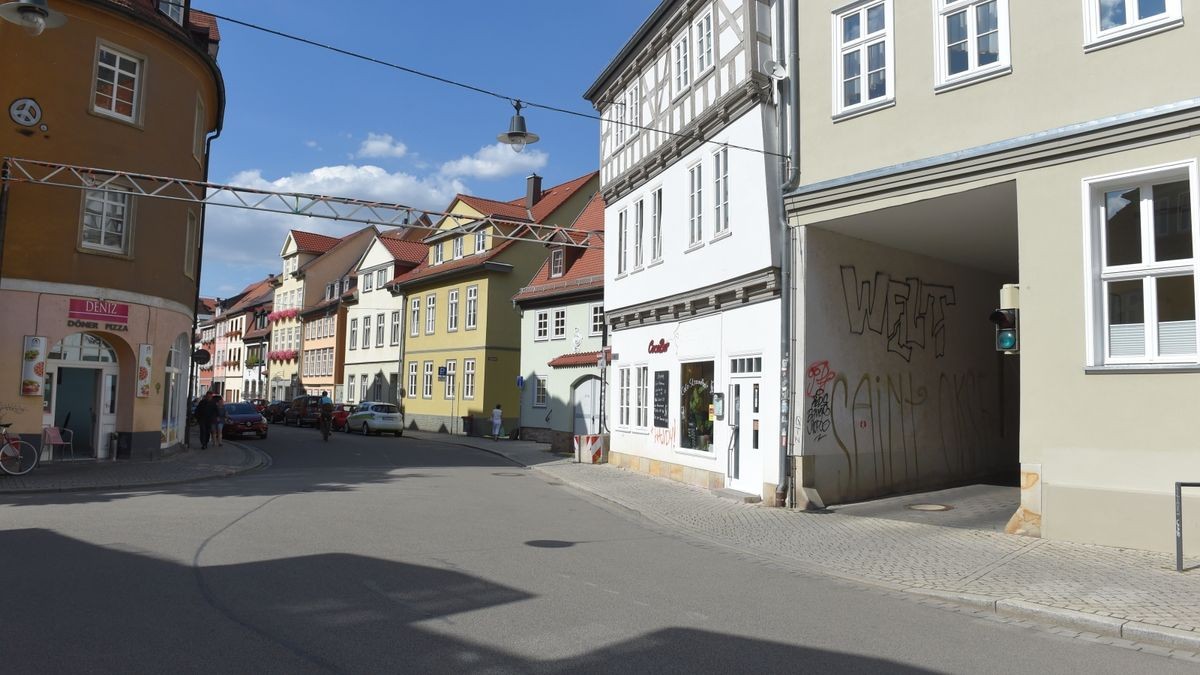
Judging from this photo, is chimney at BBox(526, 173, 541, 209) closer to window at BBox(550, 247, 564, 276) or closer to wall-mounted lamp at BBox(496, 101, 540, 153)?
window at BBox(550, 247, 564, 276)

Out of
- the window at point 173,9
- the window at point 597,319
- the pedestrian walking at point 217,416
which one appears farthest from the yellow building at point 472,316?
the window at point 173,9

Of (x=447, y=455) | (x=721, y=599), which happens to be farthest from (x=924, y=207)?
(x=447, y=455)

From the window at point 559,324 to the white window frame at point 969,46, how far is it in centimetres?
2162

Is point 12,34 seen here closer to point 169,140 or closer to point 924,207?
point 169,140

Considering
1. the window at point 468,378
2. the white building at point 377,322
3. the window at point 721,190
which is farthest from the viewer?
the white building at point 377,322

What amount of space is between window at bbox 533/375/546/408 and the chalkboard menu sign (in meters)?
14.7

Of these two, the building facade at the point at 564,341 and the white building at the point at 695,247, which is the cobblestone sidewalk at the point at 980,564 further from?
the building facade at the point at 564,341

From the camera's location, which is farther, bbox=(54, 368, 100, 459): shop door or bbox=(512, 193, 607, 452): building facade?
bbox=(512, 193, 607, 452): building facade

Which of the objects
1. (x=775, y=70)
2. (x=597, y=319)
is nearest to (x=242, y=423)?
(x=597, y=319)

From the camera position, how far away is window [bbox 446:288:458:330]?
130 ft

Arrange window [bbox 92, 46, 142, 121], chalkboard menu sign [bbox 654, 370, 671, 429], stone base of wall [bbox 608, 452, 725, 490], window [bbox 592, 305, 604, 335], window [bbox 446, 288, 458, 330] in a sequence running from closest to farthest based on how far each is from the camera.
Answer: stone base of wall [bbox 608, 452, 725, 490]
chalkboard menu sign [bbox 654, 370, 671, 429]
window [bbox 92, 46, 142, 121]
window [bbox 592, 305, 604, 335]
window [bbox 446, 288, 458, 330]

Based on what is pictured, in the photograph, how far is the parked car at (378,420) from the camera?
37.6 metres

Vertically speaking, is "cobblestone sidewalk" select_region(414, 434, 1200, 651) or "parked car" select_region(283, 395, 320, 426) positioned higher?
"parked car" select_region(283, 395, 320, 426)

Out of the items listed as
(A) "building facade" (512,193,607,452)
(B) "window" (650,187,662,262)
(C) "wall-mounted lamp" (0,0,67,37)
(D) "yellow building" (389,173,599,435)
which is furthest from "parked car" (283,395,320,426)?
(C) "wall-mounted lamp" (0,0,67,37)
